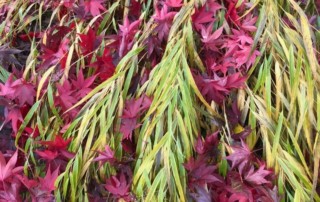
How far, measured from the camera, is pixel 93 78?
1464mm

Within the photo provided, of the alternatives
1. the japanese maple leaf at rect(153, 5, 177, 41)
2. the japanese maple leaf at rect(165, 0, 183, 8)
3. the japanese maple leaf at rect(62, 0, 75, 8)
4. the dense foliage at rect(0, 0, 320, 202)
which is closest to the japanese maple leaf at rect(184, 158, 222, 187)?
the dense foliage at rect(0, 0, 320, 202)

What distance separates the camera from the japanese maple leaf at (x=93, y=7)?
5.49 ft

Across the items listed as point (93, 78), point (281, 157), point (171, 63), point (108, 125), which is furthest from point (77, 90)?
point (281, 157)

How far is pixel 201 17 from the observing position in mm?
1542

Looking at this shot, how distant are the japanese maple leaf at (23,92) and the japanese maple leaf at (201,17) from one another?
0.53 m

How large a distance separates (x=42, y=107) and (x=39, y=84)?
7 centimetres

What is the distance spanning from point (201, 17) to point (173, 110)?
35 centimetres

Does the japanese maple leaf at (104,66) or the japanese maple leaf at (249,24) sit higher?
the japanese maple leaf at (249,24)

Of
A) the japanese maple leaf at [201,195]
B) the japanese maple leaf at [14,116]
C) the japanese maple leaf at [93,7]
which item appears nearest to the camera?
the japanese maple leaf at [201,195]

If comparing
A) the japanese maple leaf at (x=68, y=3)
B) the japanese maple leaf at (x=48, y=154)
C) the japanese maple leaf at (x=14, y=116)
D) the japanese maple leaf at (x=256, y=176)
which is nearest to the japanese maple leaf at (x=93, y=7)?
the japanese maple leaf at (x=68, y=3)

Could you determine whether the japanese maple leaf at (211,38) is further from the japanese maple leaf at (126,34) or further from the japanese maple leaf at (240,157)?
the japanese maple leaf at (240,157)

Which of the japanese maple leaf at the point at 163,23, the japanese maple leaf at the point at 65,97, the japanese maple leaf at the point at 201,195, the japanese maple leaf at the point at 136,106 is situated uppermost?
the japanese maple leaf at the point at 163,23

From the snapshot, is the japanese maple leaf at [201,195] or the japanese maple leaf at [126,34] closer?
the japanese maple leaf at [201,195]

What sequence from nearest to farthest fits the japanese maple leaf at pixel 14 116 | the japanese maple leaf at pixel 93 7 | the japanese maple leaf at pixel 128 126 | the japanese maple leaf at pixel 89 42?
the japanese maple leaf at pixel 128 126
the japanese maple leaf at pixel 14 116
the japanese maple leaf at pixel 89 42
the japanese maple leaf at pixel 93 7
